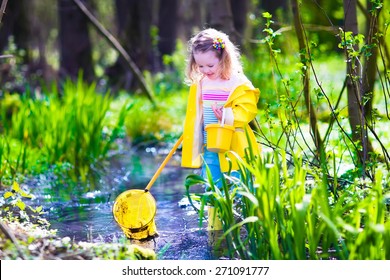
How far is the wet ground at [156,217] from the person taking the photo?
4.09 meters

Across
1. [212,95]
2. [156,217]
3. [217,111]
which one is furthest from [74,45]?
[217,111]

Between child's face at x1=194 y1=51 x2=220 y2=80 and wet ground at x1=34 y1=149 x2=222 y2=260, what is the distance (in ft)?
2.92

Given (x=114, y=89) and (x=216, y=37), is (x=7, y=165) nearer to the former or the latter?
(x=216, y=37)

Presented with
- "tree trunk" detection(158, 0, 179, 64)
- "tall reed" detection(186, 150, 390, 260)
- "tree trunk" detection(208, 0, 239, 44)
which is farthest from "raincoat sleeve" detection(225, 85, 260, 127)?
"tree trunk" detection(158, 0, 179, 64)

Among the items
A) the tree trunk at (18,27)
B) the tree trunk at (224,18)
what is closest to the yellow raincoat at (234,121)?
the tree trunk at (224,18)

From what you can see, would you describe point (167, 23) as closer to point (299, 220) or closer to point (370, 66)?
point (370, 66)

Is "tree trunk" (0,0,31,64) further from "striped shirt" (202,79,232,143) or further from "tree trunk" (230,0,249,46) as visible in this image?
"striped shirt" (202,79,232,143)

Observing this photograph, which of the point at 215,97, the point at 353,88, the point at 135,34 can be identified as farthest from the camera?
the point at 135,34

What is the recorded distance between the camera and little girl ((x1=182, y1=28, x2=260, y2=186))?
4.17 metres

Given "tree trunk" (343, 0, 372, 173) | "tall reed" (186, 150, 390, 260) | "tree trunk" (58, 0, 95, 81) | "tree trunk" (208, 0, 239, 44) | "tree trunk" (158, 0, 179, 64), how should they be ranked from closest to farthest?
1. "tall reed" (186, 150, 390, 260)
2. "tree trunk" (343, 0, 372, 173)
3. "tree trunk" (208, 0, 239, 44)
4. "tree trunk" (58, 0, 95, 81)
5. "tree trunk" (158, 0, 179, 64)

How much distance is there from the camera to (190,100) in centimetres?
441

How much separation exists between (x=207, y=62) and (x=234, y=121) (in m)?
0.37

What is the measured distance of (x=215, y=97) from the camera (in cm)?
430
